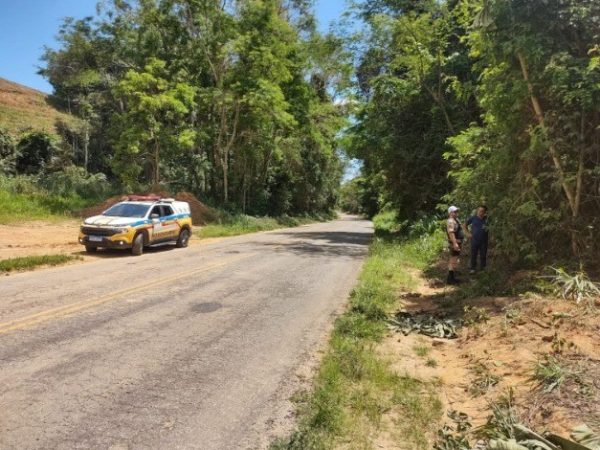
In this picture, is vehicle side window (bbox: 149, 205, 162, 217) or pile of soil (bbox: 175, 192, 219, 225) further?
pile of soil (bbox: 175, 192, 219, 225)

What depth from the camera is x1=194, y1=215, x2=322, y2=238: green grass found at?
2562 cm

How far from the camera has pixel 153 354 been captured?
6109 mm

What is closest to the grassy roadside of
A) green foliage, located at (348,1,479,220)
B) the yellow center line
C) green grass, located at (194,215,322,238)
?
the yellow center line

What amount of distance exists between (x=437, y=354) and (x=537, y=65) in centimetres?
601

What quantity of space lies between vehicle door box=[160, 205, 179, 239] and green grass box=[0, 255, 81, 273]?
3876 mm

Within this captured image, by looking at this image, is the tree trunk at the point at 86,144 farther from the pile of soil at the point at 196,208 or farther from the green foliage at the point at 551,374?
the green foliage at the point at 551,374

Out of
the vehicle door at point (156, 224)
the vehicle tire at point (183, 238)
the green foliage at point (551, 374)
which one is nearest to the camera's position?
the green foliage at point (551, 374)

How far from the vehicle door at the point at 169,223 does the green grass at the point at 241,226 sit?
5917 mm

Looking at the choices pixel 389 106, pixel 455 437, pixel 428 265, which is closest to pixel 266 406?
pixel 455 437

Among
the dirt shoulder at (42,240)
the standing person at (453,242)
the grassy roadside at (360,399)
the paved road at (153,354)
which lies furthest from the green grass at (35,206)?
the grassy roadside at (360,399)

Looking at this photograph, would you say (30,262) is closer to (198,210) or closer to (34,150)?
(198,210)

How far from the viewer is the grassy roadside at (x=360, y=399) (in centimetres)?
428

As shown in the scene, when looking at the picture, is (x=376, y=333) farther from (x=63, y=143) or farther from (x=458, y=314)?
(x=63, y=143)

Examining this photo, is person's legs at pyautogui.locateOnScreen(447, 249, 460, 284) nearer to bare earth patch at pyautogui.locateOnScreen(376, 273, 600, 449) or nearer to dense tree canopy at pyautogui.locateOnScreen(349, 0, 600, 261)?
dense tree canopy at pyautogui.locateOnScreen(349, 0, 600, 261)
